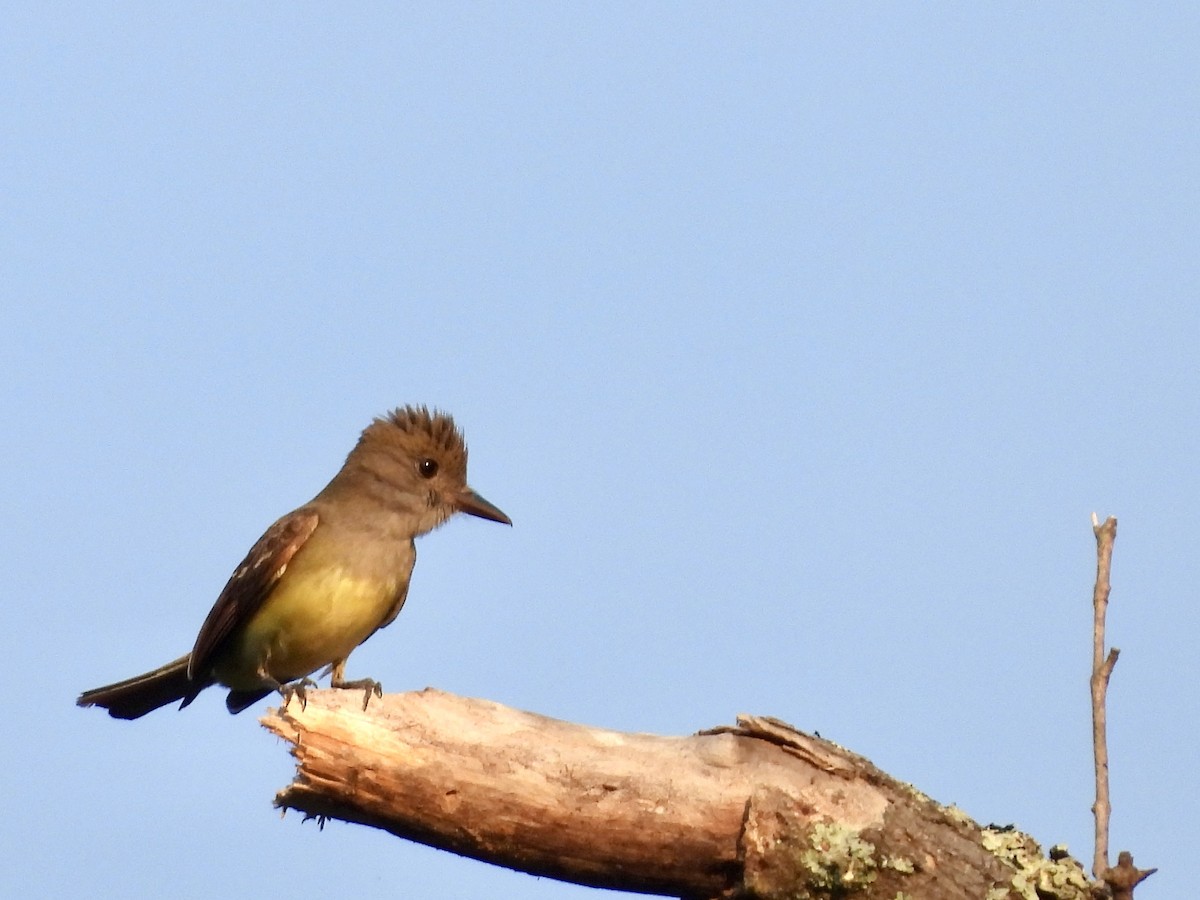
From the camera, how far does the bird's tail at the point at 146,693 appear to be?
7.76 meters

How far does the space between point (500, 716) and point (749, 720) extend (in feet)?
2.77

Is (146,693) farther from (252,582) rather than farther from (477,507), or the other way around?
(477,507)

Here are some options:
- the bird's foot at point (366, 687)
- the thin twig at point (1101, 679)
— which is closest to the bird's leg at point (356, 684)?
the bird's foot at point (366, 687)

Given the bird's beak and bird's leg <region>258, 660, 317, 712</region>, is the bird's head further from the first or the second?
bird's leg <region>258, 660, 317, 712</region>

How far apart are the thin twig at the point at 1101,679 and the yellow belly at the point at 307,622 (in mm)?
3698

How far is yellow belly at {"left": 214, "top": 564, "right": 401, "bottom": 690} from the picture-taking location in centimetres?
702

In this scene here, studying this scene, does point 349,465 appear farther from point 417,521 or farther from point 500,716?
point 500,716

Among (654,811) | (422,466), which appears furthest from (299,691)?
(422,466)

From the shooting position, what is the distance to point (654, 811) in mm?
4867

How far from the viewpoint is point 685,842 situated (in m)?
4.88

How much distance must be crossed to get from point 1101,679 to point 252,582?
161 inches

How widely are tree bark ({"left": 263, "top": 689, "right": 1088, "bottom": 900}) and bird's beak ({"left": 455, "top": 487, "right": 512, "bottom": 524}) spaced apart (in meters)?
2.92

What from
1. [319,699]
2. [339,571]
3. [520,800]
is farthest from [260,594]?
[520,800]

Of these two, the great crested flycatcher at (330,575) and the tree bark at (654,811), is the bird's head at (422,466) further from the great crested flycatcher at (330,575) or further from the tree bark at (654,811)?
the tree bark at (654,811)
